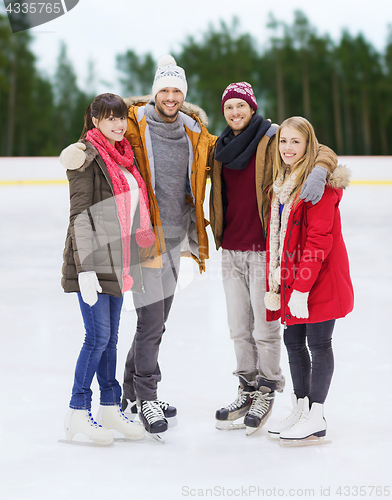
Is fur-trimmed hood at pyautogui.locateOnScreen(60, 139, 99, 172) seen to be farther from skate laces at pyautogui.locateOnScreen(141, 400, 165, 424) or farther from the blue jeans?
skate laces at pyautogui.locateOnScreen(141, 400, 165, 424)

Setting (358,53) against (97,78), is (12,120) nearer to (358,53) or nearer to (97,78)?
(97,78)

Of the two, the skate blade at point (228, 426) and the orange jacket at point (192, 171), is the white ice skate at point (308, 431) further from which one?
the orange jacket at point (192, 171)

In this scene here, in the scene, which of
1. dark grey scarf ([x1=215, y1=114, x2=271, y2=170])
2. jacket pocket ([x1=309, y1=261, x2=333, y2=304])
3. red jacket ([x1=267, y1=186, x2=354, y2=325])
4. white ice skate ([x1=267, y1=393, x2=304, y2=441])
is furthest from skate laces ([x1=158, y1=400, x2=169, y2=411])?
dark grey scarf ([x1=215, y1=114, x2=271, y2=170])

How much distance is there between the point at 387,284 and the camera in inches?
158

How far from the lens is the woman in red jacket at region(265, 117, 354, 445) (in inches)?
71.0

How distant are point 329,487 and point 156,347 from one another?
2.62 feet

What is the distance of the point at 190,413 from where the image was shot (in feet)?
7.25

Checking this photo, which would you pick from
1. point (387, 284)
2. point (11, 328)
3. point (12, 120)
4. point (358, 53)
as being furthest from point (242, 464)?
point (358, 53)

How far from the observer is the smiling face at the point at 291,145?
186 centimetres

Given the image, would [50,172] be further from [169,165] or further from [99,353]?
[99,353]

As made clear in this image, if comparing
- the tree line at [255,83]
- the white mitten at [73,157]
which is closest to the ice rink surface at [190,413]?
the white mitten at [73,157]

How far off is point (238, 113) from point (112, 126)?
1.60ft

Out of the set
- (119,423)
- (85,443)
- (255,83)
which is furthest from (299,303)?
(255,83)

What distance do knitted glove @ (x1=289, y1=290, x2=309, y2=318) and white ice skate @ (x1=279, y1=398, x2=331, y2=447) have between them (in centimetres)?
36
